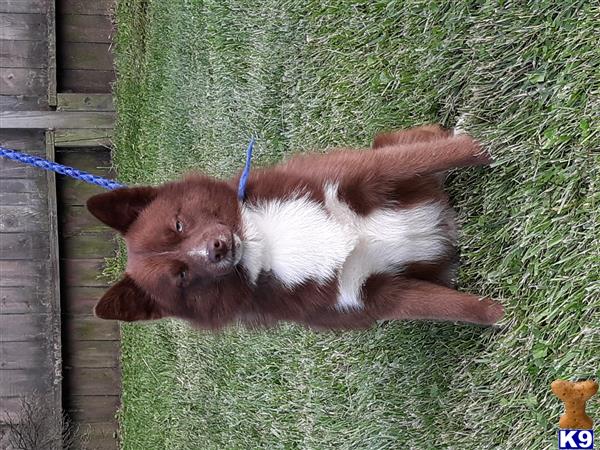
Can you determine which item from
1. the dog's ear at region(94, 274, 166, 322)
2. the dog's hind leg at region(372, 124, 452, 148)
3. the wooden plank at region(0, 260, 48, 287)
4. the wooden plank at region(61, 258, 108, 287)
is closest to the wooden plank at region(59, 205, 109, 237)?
the wooden plank at region(61, 258, 108, 287)

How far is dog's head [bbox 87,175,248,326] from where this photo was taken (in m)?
2.87

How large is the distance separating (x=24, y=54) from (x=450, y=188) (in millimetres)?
5395

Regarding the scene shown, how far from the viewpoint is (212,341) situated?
19.4 feet

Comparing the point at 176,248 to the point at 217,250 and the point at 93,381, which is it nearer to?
the point at 217,250

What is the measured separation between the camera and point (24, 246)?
23.1ft

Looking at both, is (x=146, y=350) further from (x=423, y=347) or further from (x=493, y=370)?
(x=493, y=370)

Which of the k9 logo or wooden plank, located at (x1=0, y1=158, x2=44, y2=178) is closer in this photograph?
the k9 logo

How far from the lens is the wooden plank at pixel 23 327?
699 centimetres

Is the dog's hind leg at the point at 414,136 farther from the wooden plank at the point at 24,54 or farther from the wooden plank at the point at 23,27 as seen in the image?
the wooden plank at the point at 23,27

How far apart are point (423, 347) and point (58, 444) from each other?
16.3ft

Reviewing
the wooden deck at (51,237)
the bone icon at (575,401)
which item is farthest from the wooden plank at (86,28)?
the bone icon at (575,401)

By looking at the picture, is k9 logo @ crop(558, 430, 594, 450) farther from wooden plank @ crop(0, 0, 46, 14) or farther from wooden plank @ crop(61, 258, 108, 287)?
wooden plank @ crop(0, 0, 46, 14)

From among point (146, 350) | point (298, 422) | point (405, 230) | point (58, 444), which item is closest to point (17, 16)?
point (146, 350)

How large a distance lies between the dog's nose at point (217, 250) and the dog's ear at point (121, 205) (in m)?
0.52
